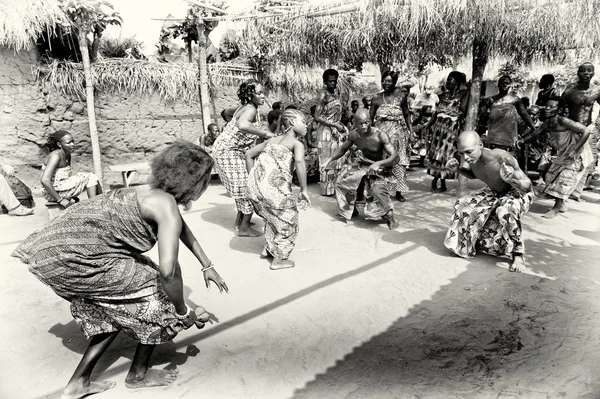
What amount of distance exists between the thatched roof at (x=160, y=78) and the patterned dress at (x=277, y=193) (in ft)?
15.9

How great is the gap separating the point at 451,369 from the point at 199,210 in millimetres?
4516

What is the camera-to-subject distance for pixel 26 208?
6.32 m

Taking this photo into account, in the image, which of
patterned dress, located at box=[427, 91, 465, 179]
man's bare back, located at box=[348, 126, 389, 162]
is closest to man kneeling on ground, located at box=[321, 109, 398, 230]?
man's bare back, located at box=[348, 126, 389, 162]

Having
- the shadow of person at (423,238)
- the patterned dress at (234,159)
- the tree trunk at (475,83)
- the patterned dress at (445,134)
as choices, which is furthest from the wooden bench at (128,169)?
the tree trunk at (475,83)

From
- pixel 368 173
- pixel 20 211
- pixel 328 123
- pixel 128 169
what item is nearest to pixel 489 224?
pixel 368 173

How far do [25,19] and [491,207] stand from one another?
6.95 m

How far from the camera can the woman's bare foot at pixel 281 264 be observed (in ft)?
13.6

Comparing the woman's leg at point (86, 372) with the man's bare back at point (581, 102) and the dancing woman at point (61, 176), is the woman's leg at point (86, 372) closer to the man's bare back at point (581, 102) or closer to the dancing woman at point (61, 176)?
the dancing woman at point (61, 176)

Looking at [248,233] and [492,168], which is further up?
[492,168]

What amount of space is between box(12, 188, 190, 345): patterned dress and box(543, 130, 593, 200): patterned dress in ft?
17.7

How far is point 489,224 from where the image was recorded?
14.0 feet

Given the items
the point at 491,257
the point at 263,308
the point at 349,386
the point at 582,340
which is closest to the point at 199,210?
the point at 263,308

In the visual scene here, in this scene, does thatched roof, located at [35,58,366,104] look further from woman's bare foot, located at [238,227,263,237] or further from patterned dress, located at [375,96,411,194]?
woman's bare foot, located at [238,227,263,237]

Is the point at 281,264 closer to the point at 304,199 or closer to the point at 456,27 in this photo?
the point at 304,199
